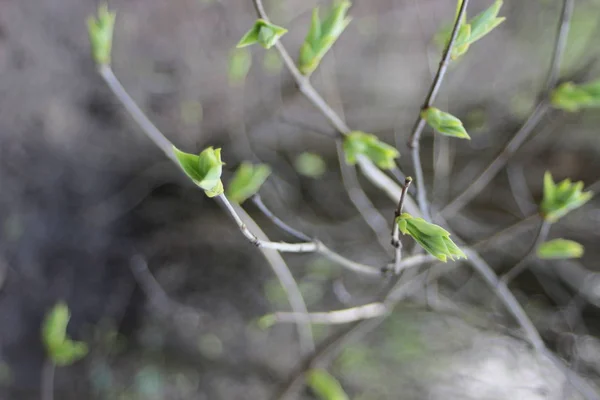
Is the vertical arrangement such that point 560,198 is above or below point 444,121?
below

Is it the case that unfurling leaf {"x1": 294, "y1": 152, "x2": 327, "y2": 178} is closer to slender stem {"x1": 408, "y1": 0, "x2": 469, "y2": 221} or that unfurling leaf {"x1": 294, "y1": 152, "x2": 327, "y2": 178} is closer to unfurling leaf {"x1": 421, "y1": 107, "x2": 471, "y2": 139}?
slender stem {"x1": 408, "y1": 0, "x2": 469, "y2": 221}

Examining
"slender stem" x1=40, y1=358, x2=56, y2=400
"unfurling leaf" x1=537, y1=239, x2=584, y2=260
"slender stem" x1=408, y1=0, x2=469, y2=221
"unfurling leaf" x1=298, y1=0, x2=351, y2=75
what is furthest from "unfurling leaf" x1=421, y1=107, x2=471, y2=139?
"slender stem" x1=40, y1=358, x2=56, y2=400

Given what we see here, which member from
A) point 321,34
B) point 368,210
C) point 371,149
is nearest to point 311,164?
point 368,210

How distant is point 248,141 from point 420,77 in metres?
0.51

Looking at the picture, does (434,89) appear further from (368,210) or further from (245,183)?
(368,210)

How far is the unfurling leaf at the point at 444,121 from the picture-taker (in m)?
0.39

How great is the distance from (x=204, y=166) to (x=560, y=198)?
1.35ft

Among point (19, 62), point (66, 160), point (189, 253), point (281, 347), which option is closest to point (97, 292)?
point (189, 253)

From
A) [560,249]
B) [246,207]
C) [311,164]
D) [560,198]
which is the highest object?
[560,198]

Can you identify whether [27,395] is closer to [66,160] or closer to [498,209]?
[66,160]

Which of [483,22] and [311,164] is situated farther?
[311,164]

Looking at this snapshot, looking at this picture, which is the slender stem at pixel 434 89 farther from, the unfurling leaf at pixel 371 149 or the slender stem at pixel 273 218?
the slender stem at pixel 273 218

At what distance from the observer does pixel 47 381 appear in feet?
4.07

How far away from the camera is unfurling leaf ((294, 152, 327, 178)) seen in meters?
1.11
